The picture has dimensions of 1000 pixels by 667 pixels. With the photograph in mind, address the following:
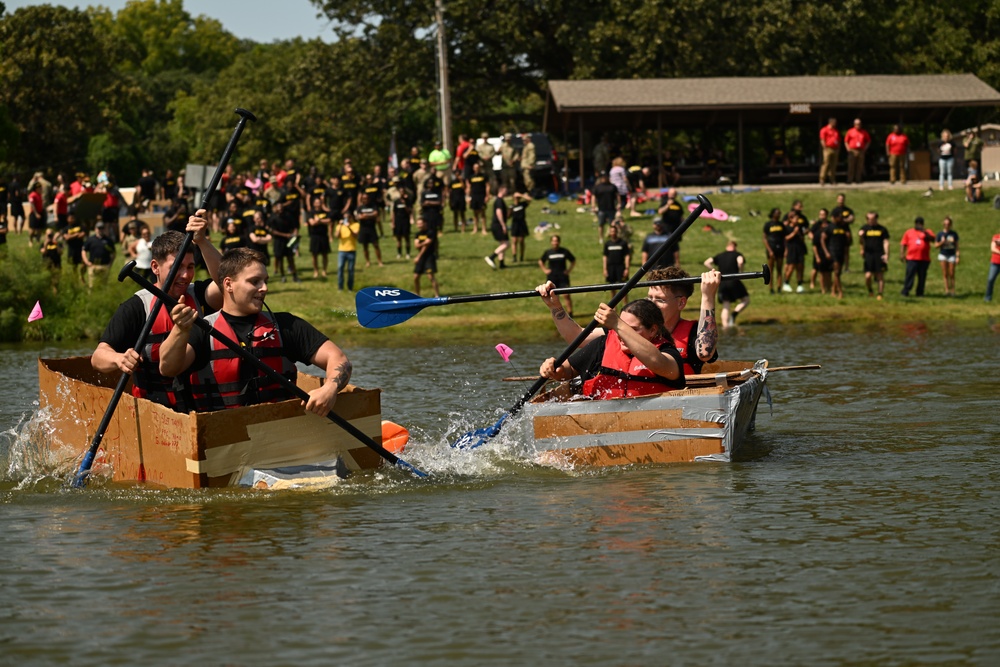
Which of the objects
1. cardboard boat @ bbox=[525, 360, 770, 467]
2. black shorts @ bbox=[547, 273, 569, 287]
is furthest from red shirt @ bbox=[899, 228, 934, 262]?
cardboard boat @ bbox=[525, 360, 770, 467]

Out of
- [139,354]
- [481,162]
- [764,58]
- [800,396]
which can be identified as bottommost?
[800,396]

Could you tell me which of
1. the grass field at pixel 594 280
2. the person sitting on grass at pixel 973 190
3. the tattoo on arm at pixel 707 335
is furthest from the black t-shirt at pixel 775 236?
the tattoo on arm at pixel 707 335

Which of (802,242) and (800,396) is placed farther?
(802,242)

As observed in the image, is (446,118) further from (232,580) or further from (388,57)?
(232,580)

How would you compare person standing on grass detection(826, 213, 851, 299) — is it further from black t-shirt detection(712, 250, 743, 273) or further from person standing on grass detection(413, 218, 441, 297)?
person standing on grass detection(413, 218, 441, 297)

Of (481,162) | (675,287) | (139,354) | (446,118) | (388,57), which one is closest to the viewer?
(139,354)

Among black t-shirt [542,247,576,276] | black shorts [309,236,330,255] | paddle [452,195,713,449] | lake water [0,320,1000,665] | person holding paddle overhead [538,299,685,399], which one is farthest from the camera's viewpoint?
black shorts [309,236,330,255]

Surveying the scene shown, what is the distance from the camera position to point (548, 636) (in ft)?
21.6

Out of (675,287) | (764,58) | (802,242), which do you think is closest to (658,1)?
(764,58)

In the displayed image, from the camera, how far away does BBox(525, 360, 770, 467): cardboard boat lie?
34.5 feet

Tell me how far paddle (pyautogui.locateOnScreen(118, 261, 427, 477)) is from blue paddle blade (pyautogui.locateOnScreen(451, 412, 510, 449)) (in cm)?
115

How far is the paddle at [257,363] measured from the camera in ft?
29.2

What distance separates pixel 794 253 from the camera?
27.8 meters

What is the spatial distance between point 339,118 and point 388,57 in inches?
125
